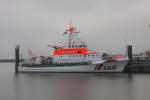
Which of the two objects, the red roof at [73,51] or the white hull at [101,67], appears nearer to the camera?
the white hull at [101,67]

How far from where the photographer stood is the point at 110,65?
72.0 meters

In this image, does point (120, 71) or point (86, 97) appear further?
point (120, 71)

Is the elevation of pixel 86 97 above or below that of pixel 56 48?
below

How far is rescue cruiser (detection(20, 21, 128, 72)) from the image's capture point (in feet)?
235

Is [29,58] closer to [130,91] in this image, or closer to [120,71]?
[120,71]

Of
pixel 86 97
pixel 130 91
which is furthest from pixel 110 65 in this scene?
pixel 86 97

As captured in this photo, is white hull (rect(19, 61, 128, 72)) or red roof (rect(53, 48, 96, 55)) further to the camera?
red roof (rect(53, 48, 96, 55))

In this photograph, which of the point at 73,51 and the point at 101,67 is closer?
the point at 101,67

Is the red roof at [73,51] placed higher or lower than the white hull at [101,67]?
higher

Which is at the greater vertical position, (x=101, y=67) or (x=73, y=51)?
(x=73, y=51)

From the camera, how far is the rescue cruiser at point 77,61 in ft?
235

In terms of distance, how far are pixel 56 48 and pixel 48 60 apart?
292 centimetres

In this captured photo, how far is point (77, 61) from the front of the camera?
72438 millimetres

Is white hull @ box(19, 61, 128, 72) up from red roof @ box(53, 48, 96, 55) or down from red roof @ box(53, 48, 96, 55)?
down
